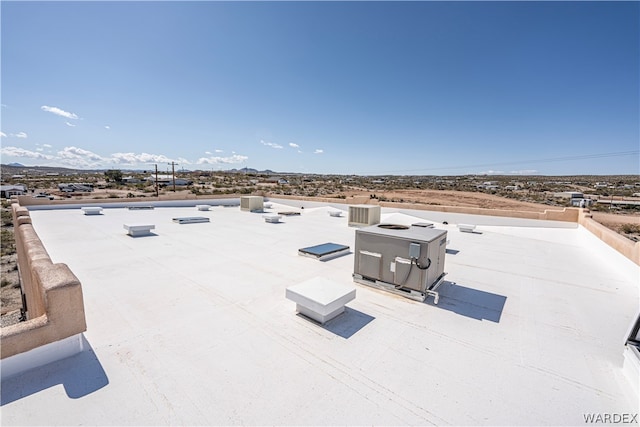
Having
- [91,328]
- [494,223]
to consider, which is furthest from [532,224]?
[91,328]

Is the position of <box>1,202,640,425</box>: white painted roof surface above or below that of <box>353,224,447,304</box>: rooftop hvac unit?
below

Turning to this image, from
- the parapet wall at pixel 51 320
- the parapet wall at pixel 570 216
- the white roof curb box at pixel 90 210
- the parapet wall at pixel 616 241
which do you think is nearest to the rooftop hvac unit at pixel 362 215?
the parapet wall at pixel 570 216

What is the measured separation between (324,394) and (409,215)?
14.5 m

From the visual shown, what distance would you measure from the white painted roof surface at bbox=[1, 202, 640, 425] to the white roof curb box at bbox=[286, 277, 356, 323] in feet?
0.55

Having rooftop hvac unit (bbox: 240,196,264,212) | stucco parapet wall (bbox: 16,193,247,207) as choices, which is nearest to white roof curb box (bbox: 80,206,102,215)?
stucco parapet wall (bbox: 16,193,247,207)

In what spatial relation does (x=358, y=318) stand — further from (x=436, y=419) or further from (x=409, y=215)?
(x=409, y=215)

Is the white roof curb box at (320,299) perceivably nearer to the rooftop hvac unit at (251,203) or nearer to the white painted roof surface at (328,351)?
the white painted roof surface at (328,351)

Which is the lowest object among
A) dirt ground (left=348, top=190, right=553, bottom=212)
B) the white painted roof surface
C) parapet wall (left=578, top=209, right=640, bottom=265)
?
the white painted roof surface

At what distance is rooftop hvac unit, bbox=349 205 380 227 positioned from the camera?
12930 mm

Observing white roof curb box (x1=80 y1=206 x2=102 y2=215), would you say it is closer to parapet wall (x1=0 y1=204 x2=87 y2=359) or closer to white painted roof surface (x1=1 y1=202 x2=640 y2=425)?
white painted roof surface (x1=1 y1=202 x2=640 y2=425)

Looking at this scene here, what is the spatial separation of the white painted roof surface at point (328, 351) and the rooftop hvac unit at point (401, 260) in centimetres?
27

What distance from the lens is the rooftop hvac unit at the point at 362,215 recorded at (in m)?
12.9

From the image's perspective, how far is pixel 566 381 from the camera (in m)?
3.15

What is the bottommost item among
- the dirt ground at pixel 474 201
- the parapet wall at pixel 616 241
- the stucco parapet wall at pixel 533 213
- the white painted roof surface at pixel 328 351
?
the white painted roof surface at pixel 328 351
